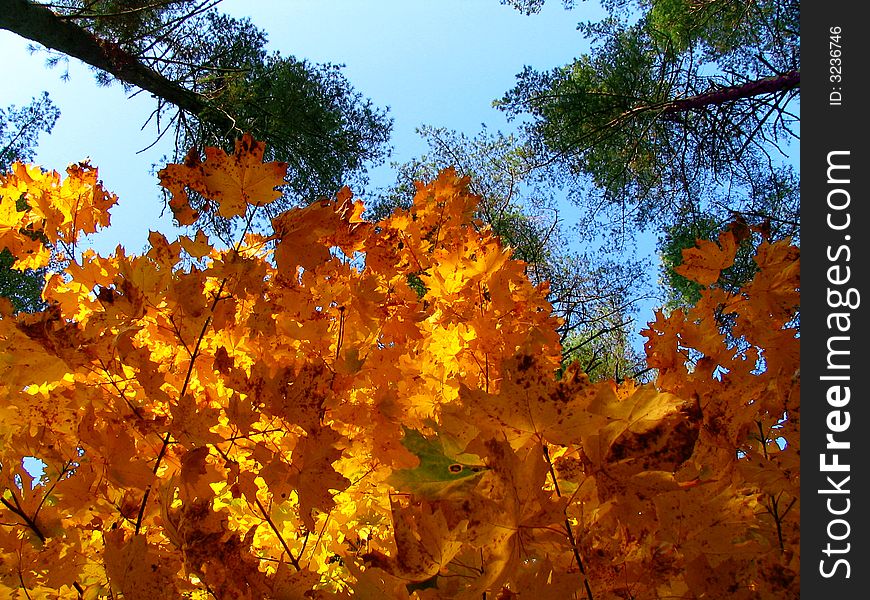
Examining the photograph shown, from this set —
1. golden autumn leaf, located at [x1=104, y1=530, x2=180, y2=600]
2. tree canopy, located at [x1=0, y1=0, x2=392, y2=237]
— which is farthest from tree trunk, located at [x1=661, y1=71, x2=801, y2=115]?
golden autumn leaf, located at [x1=104, y1=530, x2=180, y2=600]

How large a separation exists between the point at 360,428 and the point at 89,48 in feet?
14.2

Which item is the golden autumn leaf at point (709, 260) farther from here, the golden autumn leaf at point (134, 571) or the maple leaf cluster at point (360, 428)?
the golden autumn leaf at point (134, 571)

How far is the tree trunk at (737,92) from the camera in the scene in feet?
13.0

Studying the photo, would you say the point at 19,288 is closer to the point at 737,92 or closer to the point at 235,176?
the point at 235,176

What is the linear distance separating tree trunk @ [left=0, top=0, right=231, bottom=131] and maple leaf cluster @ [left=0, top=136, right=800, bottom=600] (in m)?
3.13

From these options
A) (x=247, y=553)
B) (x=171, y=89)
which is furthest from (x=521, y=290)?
(x=171, y=89)

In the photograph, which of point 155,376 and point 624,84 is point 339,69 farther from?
point 155,376

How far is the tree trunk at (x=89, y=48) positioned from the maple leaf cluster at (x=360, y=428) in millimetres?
3127

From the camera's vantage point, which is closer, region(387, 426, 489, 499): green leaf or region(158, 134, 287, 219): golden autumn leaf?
region(387, 426, 489, 499): green leaf

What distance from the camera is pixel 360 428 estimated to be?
89 cm

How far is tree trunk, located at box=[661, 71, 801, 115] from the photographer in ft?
13.0

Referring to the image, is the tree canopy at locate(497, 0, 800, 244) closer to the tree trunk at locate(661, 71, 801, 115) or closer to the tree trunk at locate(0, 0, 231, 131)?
the tree trunk at locate(661, 71, 801, 115)

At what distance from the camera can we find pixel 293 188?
15.2 feet

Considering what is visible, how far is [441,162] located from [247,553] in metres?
4.51
